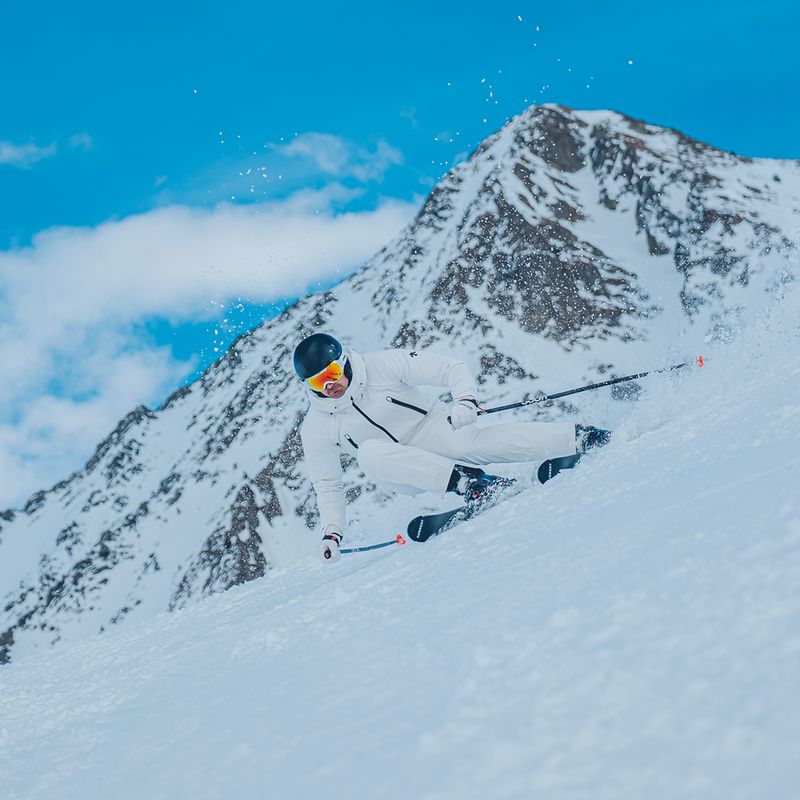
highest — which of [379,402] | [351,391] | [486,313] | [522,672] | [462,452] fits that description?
[486,313]

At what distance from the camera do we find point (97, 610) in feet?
242

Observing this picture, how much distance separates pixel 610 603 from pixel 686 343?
60521mm

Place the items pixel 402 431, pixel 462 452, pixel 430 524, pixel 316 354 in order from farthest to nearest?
1. pixel 402 431
2. pixel 462 452
3. pixel 316 354
4. pixel 430 524

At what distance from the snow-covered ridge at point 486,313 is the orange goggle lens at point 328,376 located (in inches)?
1577

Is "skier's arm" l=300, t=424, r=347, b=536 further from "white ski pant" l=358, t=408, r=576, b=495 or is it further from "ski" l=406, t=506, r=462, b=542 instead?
"ski" l=406, t=506, r=462, b=542

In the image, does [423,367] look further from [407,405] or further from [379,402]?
[379,402]

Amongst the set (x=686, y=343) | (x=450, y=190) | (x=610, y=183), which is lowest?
(x=686, y=343)

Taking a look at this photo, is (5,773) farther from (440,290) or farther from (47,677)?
(440,290)

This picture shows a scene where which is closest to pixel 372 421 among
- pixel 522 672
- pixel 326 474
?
pixel 326 474

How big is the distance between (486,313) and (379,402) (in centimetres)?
6294

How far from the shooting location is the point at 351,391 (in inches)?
281

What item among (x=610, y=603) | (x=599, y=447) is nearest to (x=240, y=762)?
(x=610, y=603)

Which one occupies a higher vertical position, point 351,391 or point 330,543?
point 351,391

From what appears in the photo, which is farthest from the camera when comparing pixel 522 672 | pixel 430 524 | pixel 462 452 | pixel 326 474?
pixel 326 474
